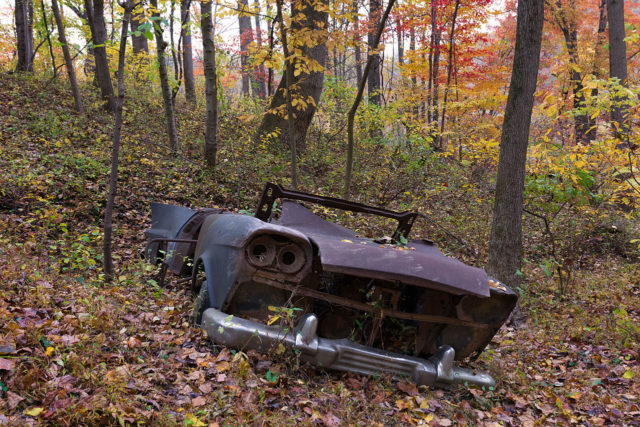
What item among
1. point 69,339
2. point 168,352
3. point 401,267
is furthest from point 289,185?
point 69,339

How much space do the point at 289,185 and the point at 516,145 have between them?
495 cm

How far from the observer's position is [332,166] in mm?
10961

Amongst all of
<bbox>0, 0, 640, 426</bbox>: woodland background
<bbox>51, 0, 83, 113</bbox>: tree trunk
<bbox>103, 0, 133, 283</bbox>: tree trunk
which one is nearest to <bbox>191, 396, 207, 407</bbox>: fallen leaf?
<bbox>0, 0, 640, 426</bbox>: woodland background

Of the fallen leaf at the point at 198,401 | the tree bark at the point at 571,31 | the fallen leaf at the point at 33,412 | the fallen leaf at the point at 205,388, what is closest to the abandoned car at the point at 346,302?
the fallen leaf at the point at 205,388

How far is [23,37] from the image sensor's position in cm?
1273

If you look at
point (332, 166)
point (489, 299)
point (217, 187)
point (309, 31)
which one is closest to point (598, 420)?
point (489, 299)

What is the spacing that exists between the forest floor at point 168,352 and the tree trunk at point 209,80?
4.73ft

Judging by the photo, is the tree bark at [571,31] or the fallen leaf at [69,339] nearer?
the fallen leaf at [69,339]

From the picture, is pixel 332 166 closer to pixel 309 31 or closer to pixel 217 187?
pixel 217 187

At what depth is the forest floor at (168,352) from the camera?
7.86 feet

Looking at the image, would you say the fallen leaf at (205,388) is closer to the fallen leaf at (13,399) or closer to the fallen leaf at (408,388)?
the fallen leaf at (13,399)

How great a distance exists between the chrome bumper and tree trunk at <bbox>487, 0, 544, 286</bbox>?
3.06 m

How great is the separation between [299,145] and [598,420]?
359 inches

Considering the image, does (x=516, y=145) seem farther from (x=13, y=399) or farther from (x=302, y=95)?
(x=302, y=95)
